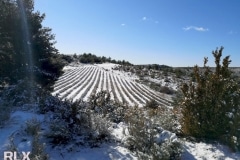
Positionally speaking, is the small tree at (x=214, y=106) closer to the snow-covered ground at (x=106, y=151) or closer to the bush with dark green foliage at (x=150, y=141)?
the snow-covered ground at (x=106, y=151)

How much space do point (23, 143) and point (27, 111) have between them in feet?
7.54

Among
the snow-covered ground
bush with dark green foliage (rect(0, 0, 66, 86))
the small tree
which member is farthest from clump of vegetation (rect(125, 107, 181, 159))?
bush with dark green foliage (rect(0, 0, 66, 86))

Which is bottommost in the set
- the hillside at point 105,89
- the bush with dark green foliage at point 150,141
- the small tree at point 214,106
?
the hillside at point 105,89

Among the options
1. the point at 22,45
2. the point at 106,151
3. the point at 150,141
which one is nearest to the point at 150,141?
the point at 150,141

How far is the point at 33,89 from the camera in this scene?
10141mm

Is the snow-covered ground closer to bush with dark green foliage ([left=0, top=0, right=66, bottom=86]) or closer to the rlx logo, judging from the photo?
the rlx logo

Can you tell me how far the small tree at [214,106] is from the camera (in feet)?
22.1

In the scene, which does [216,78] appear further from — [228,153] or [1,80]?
[1,80]

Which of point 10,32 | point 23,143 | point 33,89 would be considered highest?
point 10,32

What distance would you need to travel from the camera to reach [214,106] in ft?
22.9

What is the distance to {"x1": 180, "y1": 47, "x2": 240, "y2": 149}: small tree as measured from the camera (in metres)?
6.75

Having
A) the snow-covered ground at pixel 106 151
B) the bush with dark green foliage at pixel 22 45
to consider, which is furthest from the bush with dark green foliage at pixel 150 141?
the bush with dark green foliage at pixel 22 45

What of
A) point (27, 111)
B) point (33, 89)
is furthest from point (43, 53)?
point (27, 111)

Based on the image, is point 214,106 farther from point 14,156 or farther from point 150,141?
point 14,156
